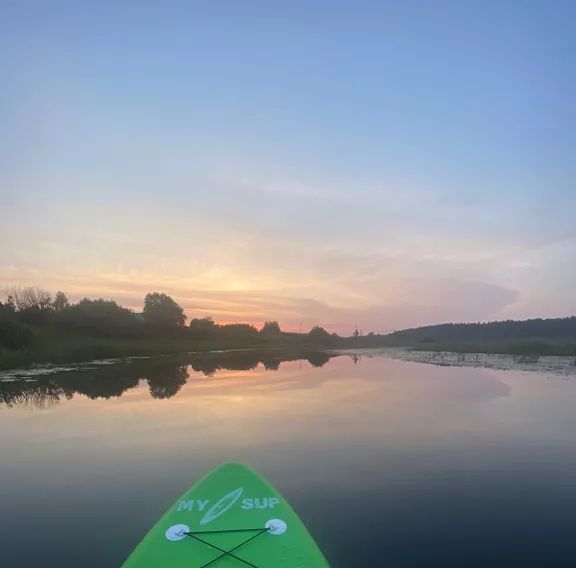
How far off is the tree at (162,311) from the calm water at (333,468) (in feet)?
234

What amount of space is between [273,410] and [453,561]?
1226cm

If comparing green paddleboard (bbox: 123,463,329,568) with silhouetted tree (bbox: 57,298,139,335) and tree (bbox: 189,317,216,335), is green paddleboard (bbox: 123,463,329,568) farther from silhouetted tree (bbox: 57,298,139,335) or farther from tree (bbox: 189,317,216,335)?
tree (bbox: 189,317,216,335)

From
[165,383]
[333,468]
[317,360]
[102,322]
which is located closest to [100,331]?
[102,322]

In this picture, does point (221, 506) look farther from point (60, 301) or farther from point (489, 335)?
point (489, 335)

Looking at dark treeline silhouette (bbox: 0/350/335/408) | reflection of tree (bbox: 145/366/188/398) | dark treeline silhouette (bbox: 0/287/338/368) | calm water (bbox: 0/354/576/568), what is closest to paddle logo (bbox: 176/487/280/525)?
calm water (bbox: 0/354/576/568)

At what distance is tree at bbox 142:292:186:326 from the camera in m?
91.4

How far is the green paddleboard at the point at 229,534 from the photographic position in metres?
5.61

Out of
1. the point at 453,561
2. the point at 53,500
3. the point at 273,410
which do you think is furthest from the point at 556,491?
the point at 273,410

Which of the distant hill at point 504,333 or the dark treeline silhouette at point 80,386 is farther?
the distant hill at point 504,333

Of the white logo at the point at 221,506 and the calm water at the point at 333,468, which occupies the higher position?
the white logo at the point at 221,506

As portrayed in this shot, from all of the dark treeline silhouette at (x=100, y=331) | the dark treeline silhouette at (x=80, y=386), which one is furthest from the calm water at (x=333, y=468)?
the dark treeline silhouette at (x=100, y=331)

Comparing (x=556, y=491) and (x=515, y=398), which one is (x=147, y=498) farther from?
(x=515, y=398)

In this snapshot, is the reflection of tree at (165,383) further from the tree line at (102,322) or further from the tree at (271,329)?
the tree at (271,329)

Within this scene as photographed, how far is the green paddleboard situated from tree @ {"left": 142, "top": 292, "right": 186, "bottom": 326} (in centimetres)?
8436
